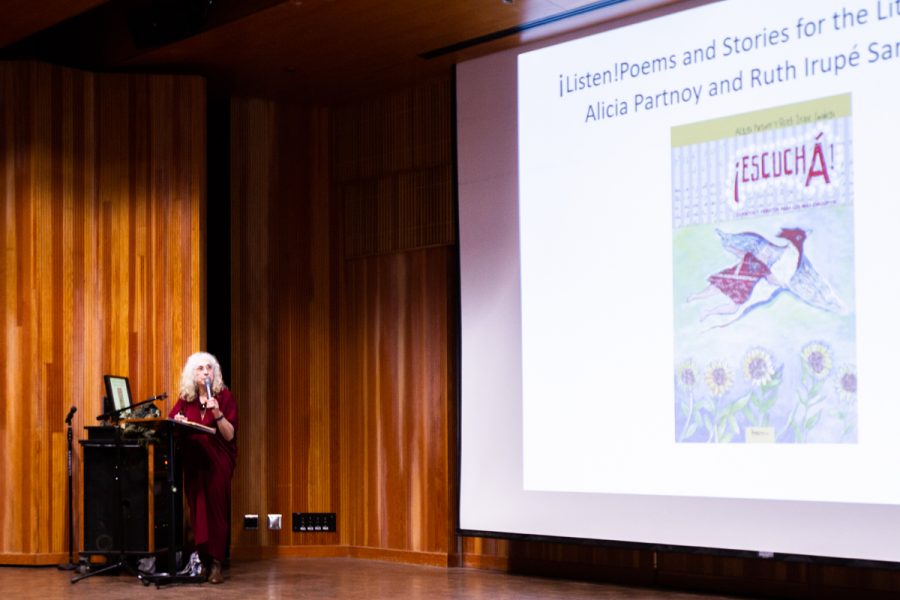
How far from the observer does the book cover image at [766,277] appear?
491 centimetres

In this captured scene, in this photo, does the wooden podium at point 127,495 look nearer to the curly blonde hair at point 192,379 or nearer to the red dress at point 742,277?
the curly blonde hair at point 192,379

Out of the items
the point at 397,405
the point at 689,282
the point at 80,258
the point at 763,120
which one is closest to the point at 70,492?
the point at 80,258

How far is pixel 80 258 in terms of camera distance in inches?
269

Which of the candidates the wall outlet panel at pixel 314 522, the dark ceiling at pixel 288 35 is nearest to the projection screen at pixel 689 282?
the dark ceiling at pixel 288 35

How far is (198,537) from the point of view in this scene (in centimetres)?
606

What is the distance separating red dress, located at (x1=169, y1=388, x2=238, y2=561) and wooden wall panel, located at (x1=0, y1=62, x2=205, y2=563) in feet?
2.27

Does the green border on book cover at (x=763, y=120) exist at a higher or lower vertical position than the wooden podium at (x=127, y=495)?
higher

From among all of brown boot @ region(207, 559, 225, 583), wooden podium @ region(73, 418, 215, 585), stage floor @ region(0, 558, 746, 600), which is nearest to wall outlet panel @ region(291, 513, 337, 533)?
stage floor @ region(0, 558, 746, 600)

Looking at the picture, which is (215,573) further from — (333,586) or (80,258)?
(80,258)

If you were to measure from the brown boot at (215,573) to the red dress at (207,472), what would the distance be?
3cm

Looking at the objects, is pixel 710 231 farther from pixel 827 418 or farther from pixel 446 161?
pixel 446 161

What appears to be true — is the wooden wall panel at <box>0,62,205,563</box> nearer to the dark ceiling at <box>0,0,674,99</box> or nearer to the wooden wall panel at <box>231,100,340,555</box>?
the dark ceiling at <box>0,0,674,99</box>

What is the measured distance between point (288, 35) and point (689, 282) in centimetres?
261

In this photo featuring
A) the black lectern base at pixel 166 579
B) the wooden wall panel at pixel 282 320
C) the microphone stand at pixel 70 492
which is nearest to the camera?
the black lectern base at pixel 166 579
